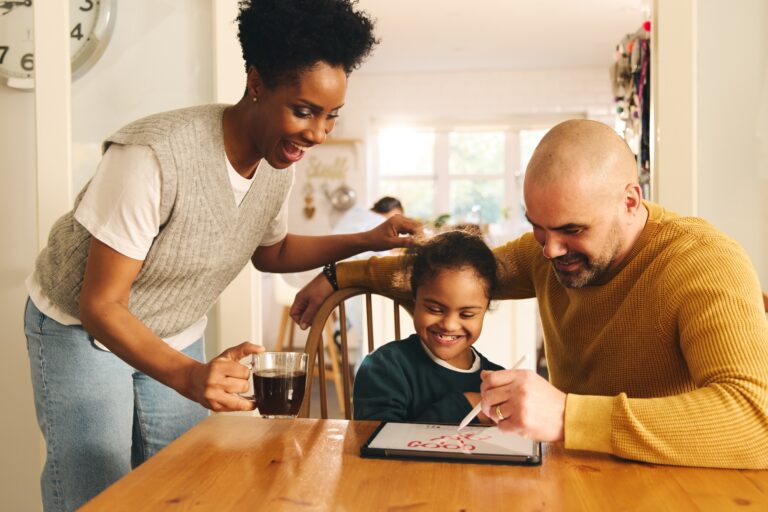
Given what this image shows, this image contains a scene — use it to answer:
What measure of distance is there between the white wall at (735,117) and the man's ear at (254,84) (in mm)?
1329

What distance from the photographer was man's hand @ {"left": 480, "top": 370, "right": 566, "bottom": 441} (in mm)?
1031

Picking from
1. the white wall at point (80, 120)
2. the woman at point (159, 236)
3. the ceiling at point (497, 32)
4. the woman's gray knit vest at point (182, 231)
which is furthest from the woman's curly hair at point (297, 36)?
the ceiling at point (497, 32)

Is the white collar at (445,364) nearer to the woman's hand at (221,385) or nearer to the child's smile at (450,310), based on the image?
the child's smile at (450,310)

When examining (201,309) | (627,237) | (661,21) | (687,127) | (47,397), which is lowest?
(47,397)

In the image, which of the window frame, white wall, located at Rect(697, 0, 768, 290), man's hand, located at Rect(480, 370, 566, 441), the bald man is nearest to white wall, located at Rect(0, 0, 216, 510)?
the bald man

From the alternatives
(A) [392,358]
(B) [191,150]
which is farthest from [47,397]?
(A) [392,358]

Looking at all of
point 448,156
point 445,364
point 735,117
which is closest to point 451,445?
point 445,364

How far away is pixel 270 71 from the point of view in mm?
1360

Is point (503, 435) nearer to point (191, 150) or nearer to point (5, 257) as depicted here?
point (191, 150)

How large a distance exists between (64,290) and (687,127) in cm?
162

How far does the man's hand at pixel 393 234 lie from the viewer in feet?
5.61

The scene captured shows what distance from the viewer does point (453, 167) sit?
7.94m

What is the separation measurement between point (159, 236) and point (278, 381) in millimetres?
382

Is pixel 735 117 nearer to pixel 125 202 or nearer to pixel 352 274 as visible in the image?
pixel 352 274
